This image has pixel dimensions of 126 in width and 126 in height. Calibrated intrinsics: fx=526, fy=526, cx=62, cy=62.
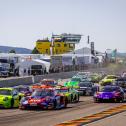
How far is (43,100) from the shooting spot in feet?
91.1

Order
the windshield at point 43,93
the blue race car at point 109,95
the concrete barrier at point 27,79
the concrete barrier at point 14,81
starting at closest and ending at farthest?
the windshield at point 43,93 < the blue race car at point 109,95 < the concrete barrier at point 14,81 < the concrete barrier at point 27,79

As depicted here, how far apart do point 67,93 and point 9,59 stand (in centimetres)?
3715

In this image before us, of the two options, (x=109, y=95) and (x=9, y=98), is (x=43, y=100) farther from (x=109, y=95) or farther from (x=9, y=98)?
(x=109, y=95)

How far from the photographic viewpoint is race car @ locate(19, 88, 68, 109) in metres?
27.5

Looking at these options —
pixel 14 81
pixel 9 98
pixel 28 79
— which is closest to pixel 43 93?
pixel 9 98

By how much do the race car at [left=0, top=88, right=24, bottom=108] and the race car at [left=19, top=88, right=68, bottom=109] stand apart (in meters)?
1.21

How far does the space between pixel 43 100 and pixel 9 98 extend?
7.42 ft

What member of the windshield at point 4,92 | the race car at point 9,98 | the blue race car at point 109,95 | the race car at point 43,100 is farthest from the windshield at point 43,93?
the blue race car at point 109,95

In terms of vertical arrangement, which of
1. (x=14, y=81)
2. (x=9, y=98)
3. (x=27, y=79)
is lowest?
(x=9, y=98)

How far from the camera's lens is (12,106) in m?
29.6

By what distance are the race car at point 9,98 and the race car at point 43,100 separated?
3.97 ft

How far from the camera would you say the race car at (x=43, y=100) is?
90.3 ft

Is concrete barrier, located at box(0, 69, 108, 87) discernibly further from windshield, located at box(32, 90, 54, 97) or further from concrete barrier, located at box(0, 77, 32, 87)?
windshield, located at box(32, 90, 54, 97)

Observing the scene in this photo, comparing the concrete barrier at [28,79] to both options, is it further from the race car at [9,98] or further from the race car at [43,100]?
the race car at [43,100]
